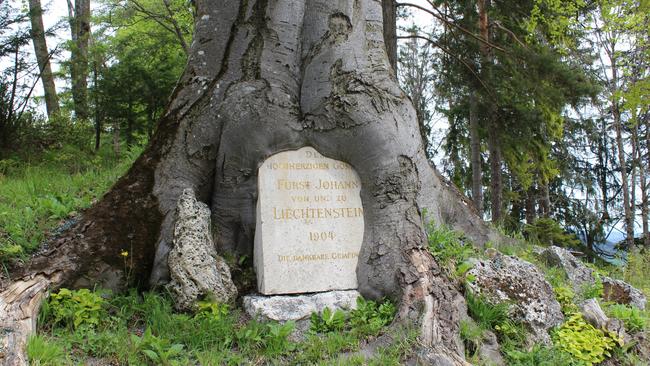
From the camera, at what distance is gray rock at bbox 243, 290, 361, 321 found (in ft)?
15.4

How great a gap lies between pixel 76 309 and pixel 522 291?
11.7 feet

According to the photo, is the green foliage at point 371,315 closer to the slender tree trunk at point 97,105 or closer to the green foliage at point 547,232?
the green foliage at point 547,232

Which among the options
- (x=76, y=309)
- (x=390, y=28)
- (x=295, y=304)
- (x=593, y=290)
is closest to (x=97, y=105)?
(x=390, y=28)

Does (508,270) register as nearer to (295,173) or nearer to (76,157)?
(295,173)

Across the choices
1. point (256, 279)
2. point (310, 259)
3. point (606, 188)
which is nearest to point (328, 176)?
point (310, 259)

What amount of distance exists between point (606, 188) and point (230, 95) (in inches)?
Answer: 880

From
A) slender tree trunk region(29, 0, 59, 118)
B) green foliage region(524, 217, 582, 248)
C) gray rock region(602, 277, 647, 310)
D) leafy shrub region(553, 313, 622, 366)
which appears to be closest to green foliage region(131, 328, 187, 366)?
leafy shrub region(553, 313, 622, 366)

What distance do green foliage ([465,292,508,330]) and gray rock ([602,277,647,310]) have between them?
1638mm

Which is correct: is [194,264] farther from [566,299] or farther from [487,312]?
[566,299]

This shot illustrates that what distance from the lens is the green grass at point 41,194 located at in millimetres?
5059

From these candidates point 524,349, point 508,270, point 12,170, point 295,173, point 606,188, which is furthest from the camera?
point 606,188

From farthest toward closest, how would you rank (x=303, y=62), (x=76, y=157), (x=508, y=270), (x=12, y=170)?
A: (x=76, y=157)
(x=12, y=170)
(x=303, y=62)
(x=508, y=270)

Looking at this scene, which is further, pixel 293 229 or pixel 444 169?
pixel 444 169

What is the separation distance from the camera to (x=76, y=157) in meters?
9.40
